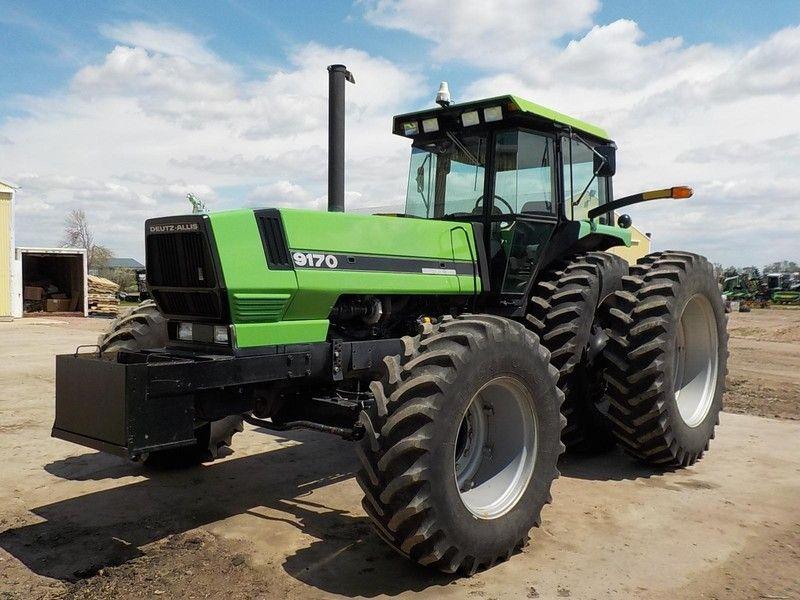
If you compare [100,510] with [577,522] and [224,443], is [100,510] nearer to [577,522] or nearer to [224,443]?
[224,443]

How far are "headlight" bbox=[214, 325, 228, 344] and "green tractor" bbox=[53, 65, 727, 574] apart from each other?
1 centimetres

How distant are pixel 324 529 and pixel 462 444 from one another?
1052 millimetres

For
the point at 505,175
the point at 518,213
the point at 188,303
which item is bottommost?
the point at 188,303

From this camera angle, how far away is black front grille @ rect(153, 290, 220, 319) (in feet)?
13.0

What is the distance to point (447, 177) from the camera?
592cm

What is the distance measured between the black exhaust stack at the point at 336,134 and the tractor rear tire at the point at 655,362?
2.38 metres

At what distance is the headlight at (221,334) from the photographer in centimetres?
395

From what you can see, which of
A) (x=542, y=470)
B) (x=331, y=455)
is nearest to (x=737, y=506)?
(x=542, y=470)

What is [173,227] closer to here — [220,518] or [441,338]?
[441,338]

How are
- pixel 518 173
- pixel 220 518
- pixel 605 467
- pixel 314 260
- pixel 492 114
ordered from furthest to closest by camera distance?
pixel 605 467
pixel 518 173
pixel 492 114
pixel 220 518
pixel 314 260

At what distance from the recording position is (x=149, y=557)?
4047 millimetres

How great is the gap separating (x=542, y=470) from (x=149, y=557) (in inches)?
94.6

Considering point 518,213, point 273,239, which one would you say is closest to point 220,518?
point 273,239

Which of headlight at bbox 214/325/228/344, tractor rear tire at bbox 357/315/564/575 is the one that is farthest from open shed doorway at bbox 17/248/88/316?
tractor rear tire at bbox 357/315/564/575
